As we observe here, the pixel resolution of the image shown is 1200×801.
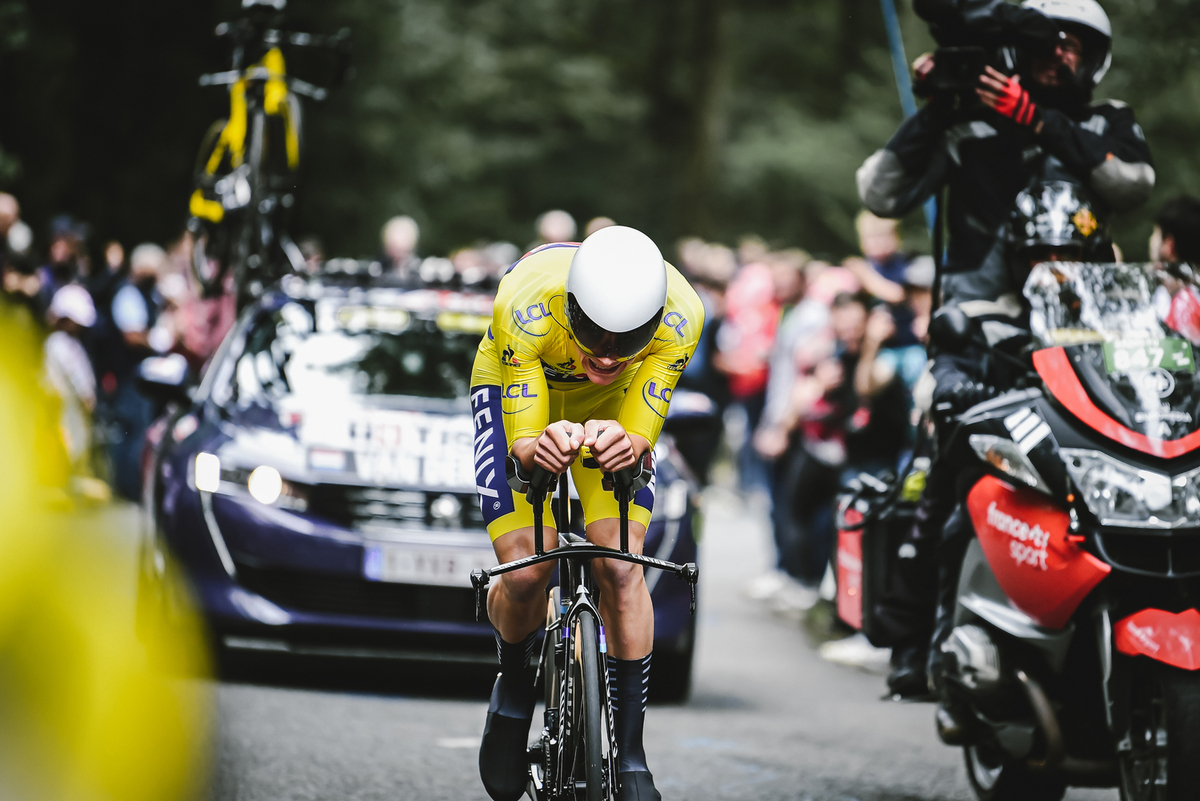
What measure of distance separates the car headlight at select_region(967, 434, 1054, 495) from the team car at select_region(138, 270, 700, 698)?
2583mm

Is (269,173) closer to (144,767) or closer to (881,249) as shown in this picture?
(881,249)

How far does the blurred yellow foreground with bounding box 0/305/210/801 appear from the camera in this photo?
2.50 metres

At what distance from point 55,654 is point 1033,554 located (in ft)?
11.6

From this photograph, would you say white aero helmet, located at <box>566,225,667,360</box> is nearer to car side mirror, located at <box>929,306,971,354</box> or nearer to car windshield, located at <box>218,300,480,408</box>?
car side mirror, located at <box>929,306,971,354</box>

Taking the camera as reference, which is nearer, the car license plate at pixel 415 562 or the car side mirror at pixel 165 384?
the car license plate at pixel 415 562

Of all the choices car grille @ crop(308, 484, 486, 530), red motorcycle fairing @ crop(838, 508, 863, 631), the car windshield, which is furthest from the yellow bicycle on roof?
red motorcycle fairing @ crop(838, 508, 863, 631)

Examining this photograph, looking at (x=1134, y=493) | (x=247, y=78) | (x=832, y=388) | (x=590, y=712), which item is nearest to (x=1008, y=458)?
(x=1134, y=493)

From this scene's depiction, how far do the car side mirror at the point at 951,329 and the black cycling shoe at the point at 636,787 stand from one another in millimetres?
1867

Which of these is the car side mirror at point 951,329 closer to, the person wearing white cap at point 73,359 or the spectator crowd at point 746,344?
the spectator crowd at point 746,344

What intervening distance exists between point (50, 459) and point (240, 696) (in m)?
4.86

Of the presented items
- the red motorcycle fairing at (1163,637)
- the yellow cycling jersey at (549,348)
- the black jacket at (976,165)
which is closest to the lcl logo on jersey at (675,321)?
the yellow cycling jersey at (549,348)

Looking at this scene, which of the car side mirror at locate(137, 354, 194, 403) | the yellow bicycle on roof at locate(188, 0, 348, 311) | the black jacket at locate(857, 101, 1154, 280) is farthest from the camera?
the yellow bicycle on roof at locate(188, 0, 348, 311)

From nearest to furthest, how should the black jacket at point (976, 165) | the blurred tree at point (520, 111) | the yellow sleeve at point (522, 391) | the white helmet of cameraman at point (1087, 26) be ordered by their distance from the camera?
the yellow sleeve at point (522, 391) → the black jacket at point (976, 165) → the white helmet of cameraman at point (1087, 26) → the blurred tree at point (520, 111)

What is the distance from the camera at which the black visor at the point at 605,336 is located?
465 centimetres
